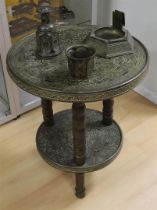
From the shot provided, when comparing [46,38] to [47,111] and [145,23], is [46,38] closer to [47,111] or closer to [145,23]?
[47,111]

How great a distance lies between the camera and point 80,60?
0.98 m

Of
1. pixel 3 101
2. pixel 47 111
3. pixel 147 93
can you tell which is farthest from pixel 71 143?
pixel 147 93

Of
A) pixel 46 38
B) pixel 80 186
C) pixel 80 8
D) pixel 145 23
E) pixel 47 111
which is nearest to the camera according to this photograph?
pixel 46 38

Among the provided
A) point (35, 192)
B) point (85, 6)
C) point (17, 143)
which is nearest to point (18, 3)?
point (85, 6)

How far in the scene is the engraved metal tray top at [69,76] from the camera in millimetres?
995

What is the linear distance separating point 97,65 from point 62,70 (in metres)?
0.12

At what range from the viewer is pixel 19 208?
1354mm

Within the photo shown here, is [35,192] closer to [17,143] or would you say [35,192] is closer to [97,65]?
[17,143]

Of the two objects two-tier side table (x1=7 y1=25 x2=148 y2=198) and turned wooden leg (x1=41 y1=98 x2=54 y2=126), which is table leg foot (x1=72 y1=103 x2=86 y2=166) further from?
turned wooden leg (x1=41 y1=98 x2=54 y2=126)

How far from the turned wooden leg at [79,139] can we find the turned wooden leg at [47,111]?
0.27m

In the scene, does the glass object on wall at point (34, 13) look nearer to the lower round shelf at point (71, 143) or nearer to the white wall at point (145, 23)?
the white wall at point (145, 23)

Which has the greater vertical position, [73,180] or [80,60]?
[80,60]

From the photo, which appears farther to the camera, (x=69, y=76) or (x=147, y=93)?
(x=147, y=93)

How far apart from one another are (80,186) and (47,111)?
14.2 inches
